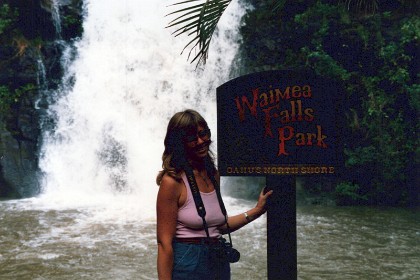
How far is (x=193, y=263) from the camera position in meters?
2.45

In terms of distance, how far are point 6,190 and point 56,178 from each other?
4.16ft

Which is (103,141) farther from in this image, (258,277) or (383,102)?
(258,277)

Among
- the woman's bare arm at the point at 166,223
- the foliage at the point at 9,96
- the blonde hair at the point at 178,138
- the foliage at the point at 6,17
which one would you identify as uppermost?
the foliage at the point at 6,17

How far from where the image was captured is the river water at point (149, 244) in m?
6.26

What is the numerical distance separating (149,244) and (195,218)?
5.26 m

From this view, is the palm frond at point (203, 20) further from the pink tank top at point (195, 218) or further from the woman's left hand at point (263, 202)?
the pink tank top at point (195, 218)

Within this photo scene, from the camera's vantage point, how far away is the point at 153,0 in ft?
51.8

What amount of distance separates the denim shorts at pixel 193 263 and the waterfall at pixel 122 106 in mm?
10308

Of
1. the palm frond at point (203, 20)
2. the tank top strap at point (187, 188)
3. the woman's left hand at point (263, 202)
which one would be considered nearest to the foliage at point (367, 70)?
the palm frond at point (203, 20)

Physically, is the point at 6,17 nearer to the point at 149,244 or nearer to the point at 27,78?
the point at 27,78

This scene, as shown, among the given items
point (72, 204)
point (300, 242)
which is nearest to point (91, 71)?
point (72, 204)

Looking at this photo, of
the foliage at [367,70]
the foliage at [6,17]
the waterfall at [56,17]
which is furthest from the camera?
the waterfall at [56,17]

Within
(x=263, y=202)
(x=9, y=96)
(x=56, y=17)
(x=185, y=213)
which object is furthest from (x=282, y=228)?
(x=56, y=17)

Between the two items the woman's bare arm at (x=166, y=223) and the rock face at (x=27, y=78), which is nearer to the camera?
the woman's bare arm at (x=166, y=223)
